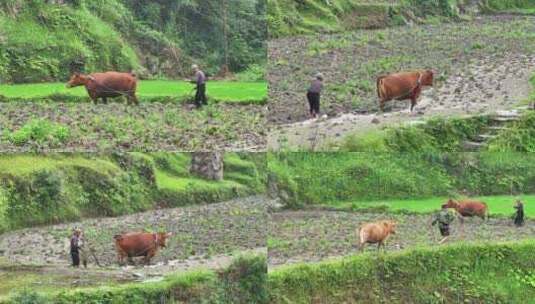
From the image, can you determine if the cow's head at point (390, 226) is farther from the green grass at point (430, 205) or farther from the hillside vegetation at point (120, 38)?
the hillside vegetation at point (120, 38)

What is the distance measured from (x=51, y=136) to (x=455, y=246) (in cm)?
573

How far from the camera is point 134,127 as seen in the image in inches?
523

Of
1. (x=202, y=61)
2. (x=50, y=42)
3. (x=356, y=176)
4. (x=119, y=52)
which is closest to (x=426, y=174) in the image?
(x=356, y=176)

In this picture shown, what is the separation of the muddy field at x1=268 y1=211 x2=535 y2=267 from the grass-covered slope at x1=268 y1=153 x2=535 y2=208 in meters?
0.46

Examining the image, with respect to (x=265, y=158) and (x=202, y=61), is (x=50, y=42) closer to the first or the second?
(x=202, y=61)

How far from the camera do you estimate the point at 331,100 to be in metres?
13.6

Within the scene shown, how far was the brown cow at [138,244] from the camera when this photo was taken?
13.8 m

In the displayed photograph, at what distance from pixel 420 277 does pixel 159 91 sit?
4.43 m

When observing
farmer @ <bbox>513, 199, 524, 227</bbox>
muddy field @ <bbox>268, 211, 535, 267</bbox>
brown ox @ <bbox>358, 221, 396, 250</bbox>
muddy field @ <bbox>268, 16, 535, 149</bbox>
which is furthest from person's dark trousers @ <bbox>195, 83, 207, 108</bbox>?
farmer @ <bbox>513, 199, 524, 227</bbox>

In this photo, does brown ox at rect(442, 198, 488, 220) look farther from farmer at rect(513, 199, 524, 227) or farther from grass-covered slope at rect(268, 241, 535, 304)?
grass-covered slope at rect(268, 241, 535, 304)

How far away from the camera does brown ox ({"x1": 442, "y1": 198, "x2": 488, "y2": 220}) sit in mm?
15781

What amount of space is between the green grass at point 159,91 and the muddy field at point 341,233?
6.00 ft

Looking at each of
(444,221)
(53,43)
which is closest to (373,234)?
(444,221)

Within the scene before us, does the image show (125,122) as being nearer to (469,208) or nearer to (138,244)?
(138,244)
